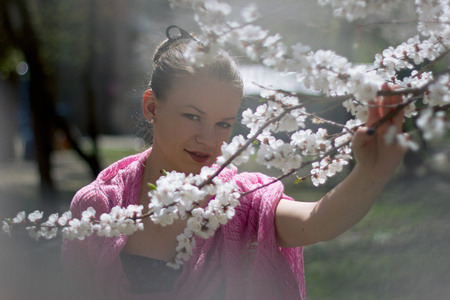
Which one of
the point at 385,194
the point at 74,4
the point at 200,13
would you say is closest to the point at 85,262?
the point at 200,13

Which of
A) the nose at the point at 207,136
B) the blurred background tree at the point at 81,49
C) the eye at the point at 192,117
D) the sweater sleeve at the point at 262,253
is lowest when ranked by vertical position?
the sweater sleeve at the point at 262,253

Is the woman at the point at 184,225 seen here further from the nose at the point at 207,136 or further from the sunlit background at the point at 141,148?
the sunlit background at the point at 141,148

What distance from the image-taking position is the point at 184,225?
1662 millimetres

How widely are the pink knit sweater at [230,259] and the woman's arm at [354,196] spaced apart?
0.06 metres

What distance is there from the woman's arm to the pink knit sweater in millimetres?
60

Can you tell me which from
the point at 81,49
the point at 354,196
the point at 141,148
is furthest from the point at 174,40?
the point at 81,49

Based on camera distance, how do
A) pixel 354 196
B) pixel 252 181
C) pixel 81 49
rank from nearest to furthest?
pixel 354 196, pixel 252 181, pixel 81 49

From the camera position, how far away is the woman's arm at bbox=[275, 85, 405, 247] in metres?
1.02

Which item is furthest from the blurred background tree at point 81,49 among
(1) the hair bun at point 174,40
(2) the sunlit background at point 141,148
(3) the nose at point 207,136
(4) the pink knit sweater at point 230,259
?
(4) the pink knit sweater at point 230,259

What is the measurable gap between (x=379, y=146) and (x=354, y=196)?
167mm

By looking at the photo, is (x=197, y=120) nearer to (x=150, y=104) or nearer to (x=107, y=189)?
(x=150, y=104)

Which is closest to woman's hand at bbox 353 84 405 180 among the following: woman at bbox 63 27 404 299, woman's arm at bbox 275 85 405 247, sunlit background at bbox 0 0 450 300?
woman's arm at bbox 275 85 405 247

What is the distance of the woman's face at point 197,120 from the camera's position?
60.3 inches

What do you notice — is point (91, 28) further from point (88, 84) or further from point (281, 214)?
point (281, 214)
